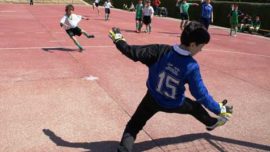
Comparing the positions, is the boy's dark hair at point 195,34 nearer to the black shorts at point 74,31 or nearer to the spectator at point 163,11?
the black shorts at point 74,31

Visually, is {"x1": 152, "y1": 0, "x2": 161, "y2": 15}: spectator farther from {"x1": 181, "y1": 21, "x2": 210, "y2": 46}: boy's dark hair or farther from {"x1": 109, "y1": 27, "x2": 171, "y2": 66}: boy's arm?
{"x1": 181, "y1": 21, "x2": 210, "y2": 46}: boy's dark hair

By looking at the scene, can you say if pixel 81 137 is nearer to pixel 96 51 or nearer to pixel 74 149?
pixel 74 149

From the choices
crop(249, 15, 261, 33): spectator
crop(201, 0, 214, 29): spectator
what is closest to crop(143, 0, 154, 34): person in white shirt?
crop(201, 0, 214, 29): spectator

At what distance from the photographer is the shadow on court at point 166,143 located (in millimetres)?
4812

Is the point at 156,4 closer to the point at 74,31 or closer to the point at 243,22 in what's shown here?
the point at 243,22

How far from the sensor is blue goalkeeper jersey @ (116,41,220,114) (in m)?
3.70

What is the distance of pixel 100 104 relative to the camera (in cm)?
654

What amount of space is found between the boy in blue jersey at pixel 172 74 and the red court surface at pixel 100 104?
97 centimetres

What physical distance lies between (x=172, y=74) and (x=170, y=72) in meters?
0.03

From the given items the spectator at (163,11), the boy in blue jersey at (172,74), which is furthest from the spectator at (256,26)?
the boy in blue jersey at (172,74)

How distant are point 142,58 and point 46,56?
742 centimetres


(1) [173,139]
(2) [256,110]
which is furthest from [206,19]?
(1) [173,139]

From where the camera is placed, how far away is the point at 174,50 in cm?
376

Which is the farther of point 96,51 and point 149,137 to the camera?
point 96,51
